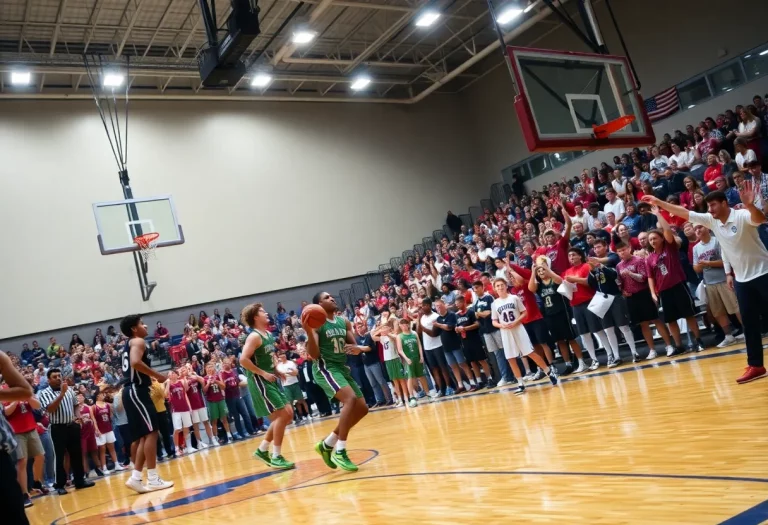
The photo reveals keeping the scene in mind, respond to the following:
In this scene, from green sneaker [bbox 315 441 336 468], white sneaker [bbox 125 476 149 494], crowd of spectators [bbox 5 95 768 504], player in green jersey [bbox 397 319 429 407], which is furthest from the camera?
player in green jersey [bbox 397 319 429 407]

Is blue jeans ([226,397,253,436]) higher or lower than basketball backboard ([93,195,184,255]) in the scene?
lower

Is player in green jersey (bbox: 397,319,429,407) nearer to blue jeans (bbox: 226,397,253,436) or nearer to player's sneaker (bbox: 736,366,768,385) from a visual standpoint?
blue jeans (bbox: 226,397,253,436)

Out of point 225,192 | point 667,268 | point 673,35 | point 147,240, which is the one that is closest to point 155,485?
point 667,268

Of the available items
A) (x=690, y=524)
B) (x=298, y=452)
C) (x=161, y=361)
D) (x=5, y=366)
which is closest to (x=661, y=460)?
(x=690, y=524)

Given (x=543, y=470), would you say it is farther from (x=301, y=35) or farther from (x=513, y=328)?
(x=301, y=35)

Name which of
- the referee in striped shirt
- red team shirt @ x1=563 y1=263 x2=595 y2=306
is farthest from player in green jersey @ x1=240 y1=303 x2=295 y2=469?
the referee in striped shirt

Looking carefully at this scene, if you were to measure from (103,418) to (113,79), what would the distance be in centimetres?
1054

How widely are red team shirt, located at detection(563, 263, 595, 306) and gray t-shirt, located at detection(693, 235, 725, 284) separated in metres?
1.50

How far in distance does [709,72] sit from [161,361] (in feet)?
59.1

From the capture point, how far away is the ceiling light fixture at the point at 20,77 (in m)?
18.3

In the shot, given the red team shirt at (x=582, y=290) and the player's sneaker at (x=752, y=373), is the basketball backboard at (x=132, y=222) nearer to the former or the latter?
the red team shirt at (x=582, y=290)

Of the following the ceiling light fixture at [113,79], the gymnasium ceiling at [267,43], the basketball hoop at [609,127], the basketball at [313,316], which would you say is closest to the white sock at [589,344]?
the basketball hoop at [609,127]

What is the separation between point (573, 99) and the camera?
9531 mm

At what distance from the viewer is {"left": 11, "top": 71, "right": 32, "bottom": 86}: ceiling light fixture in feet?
60.1
